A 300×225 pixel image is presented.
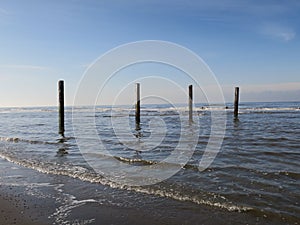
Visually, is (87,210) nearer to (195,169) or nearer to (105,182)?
(105,182)

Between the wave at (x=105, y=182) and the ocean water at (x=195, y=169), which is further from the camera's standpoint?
the ocean water at (x=195, y=169)

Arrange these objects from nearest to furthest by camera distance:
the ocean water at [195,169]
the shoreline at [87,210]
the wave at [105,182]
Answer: the shoreline at [87,210] → the wave at [105,182] → the ocean water at [195,169]

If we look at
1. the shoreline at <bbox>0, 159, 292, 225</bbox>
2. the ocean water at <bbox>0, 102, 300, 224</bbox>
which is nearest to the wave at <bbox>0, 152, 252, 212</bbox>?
the ocean water at <bbox>0, 102, 300, 224</bbox>

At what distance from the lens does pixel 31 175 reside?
24.9 ft

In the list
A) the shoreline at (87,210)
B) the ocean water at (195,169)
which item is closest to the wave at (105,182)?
the ocean water at (195,169)

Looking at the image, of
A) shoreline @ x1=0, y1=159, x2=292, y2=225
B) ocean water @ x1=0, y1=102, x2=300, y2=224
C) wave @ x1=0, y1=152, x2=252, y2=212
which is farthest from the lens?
ocean water @ x1=0, y1=102, x2=300, y2=224

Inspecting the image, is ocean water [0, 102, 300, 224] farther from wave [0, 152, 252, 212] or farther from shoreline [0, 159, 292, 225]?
shoreline [0, 159, 292, 225]

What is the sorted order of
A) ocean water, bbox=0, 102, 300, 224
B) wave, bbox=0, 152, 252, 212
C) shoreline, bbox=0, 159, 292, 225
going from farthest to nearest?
ocean water, bbox=0, 102, 300, 224 < wave, bbox=0, 152, 252, 212 < shoreline, bbox=0, 159, 292, 225

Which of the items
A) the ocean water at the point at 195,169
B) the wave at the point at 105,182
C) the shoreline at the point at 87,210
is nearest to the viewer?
the shoreline at the point at 87,210

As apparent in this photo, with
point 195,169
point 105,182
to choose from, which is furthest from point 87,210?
point 195,169

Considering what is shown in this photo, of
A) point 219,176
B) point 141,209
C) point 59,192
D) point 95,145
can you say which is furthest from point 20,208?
point 95,145

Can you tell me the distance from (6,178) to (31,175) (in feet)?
1.98

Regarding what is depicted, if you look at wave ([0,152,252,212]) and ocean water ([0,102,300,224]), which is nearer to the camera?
wave ([0,152,252,212])

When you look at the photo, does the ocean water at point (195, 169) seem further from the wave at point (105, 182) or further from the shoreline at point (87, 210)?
the shoreline at point (87, 210)
